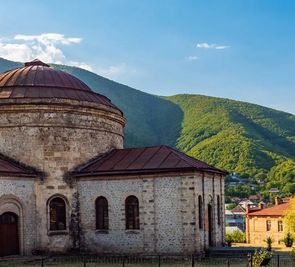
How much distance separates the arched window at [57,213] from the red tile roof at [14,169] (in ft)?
5.43

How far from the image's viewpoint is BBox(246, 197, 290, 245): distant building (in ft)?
191

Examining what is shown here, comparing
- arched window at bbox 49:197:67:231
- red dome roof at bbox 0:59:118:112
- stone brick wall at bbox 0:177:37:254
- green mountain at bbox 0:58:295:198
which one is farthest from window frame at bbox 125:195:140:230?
green mountain at bbox 0:58:295:198

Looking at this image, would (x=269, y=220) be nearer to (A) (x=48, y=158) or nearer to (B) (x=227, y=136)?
(A) (x=48, y=158)

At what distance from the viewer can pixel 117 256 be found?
83.8 feet

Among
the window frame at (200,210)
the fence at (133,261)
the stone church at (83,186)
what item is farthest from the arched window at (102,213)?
the window frame at (200,210)

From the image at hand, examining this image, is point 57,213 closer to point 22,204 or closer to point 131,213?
point 22,204

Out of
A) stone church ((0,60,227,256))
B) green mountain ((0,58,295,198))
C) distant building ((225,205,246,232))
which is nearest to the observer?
stone church ((0,60,227,256))

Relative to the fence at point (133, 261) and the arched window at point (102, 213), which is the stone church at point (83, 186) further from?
the fence at point (133, 261)

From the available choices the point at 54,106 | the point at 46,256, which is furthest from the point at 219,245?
the point at 54,106

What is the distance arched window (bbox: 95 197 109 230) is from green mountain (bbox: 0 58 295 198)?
75.6 metres

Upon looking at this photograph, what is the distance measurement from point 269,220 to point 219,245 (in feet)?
110

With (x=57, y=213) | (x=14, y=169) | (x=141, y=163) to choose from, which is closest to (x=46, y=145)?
(x=14, y=169)

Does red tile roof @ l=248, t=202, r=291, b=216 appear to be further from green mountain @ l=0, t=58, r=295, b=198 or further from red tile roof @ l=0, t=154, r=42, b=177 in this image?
green mountain @ l=0, t=58, r=295, b=198

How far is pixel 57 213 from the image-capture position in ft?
88.0
